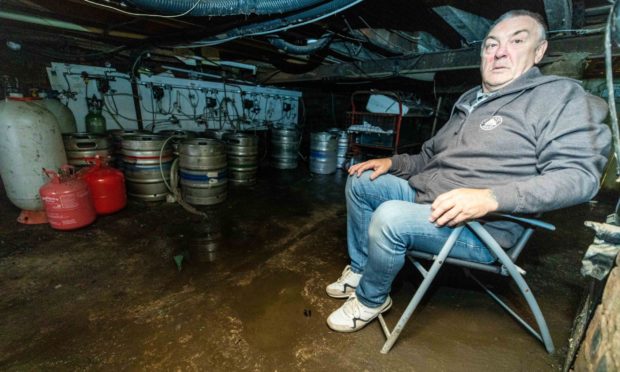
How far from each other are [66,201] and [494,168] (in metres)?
2.84

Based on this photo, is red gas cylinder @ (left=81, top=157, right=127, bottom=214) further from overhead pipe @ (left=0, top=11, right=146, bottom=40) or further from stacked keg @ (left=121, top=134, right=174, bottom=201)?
overhead pipe @ (left=0, top=11, right=146, bottom=40)

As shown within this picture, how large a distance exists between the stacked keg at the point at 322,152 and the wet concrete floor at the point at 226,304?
2.16m

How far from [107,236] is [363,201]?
206 centimetres

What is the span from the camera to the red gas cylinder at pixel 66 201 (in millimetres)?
1992

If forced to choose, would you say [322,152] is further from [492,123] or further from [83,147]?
[492,123]

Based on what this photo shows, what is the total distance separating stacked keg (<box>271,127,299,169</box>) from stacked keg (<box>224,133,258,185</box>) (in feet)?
3.32

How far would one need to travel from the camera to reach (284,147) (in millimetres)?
4539

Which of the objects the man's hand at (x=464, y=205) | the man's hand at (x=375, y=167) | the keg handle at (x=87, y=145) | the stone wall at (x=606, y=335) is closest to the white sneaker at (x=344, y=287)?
the man's hand at (x=375, y=167)

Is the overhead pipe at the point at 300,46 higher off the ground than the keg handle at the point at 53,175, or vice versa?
the overhead pipe at the point at 300,46

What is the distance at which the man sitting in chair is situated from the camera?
917mm

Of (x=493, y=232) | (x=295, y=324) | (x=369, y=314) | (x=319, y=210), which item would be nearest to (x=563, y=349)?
(x=493, y=232)

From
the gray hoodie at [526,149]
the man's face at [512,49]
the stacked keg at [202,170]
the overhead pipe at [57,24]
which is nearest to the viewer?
the gray hoodie at [526,149]

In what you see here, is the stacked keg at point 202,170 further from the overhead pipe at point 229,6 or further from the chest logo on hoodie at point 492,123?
the chest logo on hoodie at point 492,123

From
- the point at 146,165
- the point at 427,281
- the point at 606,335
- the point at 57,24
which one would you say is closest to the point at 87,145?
the point at 146,165
